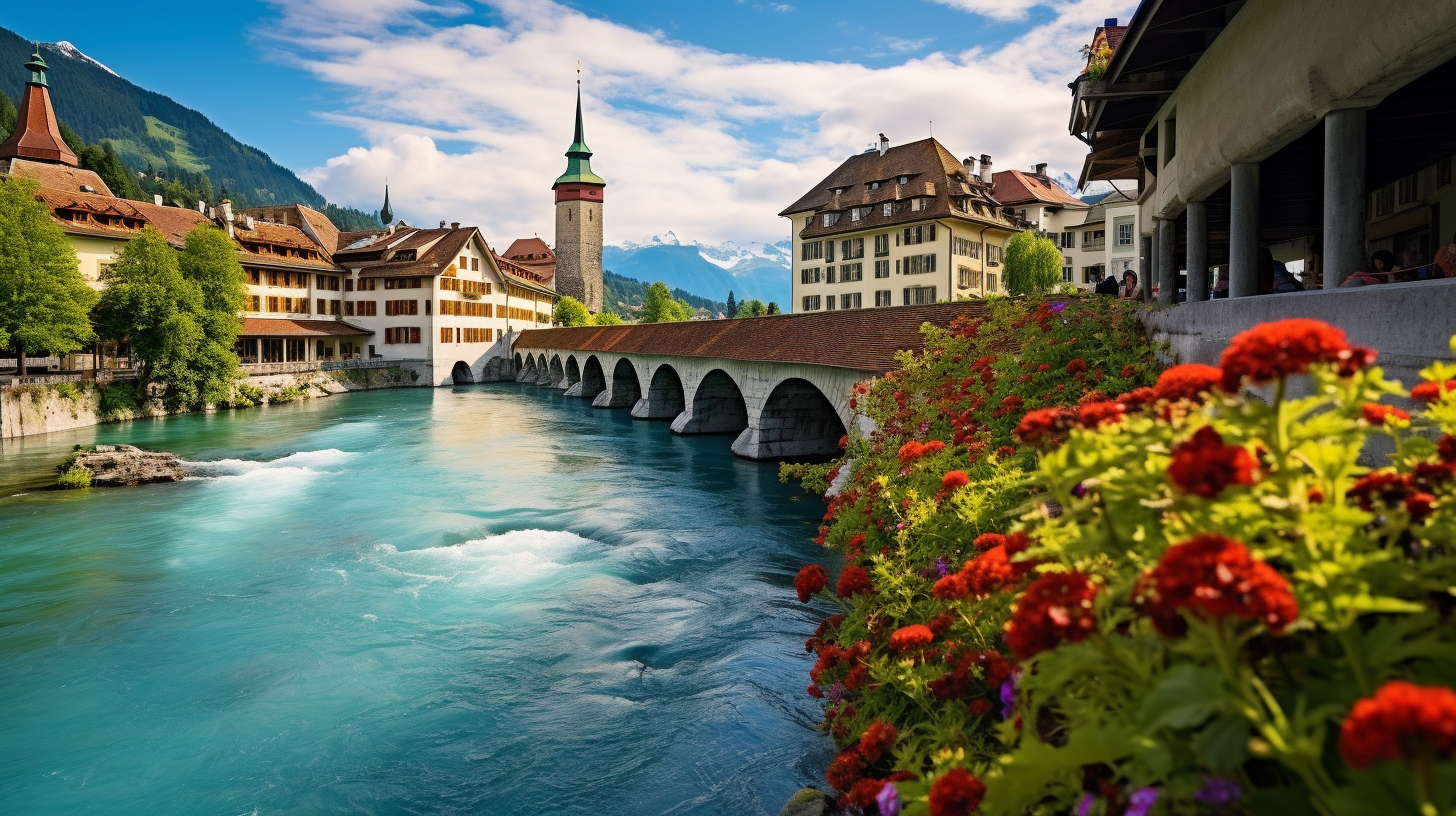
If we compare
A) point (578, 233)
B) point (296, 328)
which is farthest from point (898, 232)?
point (578, 233)

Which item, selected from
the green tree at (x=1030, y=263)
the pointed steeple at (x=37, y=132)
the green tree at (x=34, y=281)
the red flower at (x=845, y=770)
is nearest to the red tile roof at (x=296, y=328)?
the green tree at (x=34, y=281)

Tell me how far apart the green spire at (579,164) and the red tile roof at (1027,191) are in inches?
2063

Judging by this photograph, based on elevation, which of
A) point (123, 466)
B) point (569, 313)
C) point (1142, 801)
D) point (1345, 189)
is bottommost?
point (123, 466)

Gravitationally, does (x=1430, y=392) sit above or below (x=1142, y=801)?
above

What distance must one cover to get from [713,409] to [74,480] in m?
17.7

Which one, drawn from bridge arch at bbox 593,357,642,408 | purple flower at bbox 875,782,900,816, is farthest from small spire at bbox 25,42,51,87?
purple flower at bbox 875,782,900,816

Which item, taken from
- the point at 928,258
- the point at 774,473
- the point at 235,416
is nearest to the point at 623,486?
the point at 774,473

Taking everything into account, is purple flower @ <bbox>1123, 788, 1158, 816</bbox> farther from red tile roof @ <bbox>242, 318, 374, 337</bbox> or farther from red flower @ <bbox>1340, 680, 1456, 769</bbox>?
red tile roof @ <bbox>242, 318, 374, 337</bbox>

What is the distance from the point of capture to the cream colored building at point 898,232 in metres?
44.1

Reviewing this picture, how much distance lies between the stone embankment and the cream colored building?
3201 cm

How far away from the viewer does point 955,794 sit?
244 centimetres

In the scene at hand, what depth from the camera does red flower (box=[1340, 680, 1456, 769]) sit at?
1323 millimetres

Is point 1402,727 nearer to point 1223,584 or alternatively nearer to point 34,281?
point 1223,584

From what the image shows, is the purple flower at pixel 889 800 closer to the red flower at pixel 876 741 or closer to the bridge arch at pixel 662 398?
the red flower at pixel 876 741
